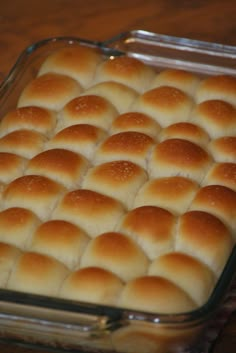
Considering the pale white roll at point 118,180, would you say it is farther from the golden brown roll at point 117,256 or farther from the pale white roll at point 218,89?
the pale white roll at point 218,89

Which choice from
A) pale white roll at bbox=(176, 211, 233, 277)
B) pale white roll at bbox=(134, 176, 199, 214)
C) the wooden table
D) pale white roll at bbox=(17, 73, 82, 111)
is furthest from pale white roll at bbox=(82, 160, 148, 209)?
the wooden table

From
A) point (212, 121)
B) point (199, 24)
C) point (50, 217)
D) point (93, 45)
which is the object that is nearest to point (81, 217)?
point (50, 217)

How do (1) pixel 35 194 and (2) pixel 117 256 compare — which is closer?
(2) pixel 117 256

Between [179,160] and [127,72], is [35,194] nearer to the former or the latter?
[179,160]

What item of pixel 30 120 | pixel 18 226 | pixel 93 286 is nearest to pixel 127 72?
pixel 30 120

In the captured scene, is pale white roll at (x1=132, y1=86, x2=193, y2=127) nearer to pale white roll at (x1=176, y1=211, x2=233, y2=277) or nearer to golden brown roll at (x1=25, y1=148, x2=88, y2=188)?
golden brown roll at (x1=25, y1=148, x2=88, y2=188)

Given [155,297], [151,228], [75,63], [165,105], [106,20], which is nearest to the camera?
[155,297]
